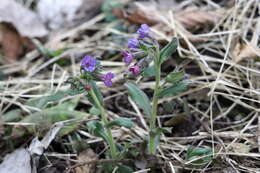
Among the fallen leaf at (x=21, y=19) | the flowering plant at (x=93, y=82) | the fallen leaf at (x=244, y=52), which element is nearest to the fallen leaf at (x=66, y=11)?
the fallen leaf at (x=21, y=19)

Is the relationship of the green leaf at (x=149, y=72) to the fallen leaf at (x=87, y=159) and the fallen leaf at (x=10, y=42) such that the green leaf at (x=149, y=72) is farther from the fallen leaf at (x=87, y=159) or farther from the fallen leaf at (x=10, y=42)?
the fallen leaf at (x=10, y=42)

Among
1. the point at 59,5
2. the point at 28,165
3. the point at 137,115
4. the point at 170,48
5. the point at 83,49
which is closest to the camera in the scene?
the point at 170,48

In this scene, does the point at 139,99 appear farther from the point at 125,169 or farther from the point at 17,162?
the point at 17,162

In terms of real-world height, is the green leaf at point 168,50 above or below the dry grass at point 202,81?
above

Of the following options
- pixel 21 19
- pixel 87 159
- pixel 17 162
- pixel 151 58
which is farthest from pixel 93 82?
pixel 21 19

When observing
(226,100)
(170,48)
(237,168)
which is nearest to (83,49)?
(226,100)

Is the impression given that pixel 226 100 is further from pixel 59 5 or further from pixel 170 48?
pixel 59 5
